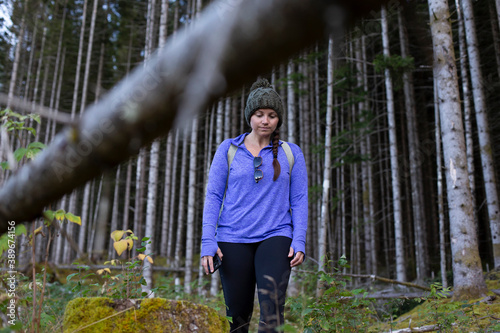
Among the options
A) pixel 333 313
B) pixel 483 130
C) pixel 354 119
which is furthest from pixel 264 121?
pixel 354 119

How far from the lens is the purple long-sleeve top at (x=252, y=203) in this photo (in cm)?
246

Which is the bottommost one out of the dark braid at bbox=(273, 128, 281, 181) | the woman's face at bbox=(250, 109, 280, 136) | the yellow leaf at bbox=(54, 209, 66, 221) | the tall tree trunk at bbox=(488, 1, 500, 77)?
the yellow leaf at bbox=(54, 209, 66, 221)

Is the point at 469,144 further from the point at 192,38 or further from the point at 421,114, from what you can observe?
the point at 192,38

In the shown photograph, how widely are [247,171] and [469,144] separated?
872 cm

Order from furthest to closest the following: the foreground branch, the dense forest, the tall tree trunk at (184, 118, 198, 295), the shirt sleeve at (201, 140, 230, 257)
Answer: the tall tree trunk at (184, 118, 198, 295), the shirt sleeve at (201, 140, 230, 257), the dense forest, the foreground branch

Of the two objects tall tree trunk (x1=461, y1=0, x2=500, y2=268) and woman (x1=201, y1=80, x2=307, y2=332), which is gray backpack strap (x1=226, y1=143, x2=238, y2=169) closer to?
woman (x1=201, y1=80, x2=307, y2=332)

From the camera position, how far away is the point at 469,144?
932 cm

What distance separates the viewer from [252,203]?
8.20 ft

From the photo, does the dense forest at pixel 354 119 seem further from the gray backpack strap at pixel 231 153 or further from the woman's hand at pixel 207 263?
the woman's hand at pixel 207 263

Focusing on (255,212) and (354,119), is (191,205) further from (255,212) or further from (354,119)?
(255,212)

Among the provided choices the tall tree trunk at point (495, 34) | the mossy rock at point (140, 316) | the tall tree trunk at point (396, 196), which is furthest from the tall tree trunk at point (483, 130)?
the mossy rock at point (140, 316)

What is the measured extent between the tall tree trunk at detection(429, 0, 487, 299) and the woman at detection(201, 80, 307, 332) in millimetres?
A: 3562

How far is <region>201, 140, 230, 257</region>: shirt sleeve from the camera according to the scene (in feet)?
8.21

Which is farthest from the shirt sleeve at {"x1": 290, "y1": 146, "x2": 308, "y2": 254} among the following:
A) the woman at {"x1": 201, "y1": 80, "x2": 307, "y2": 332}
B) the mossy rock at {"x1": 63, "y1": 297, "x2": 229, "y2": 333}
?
the mossy rock at {"x1": 63, "y1": 297, "x2": 229, "y2": 333}
